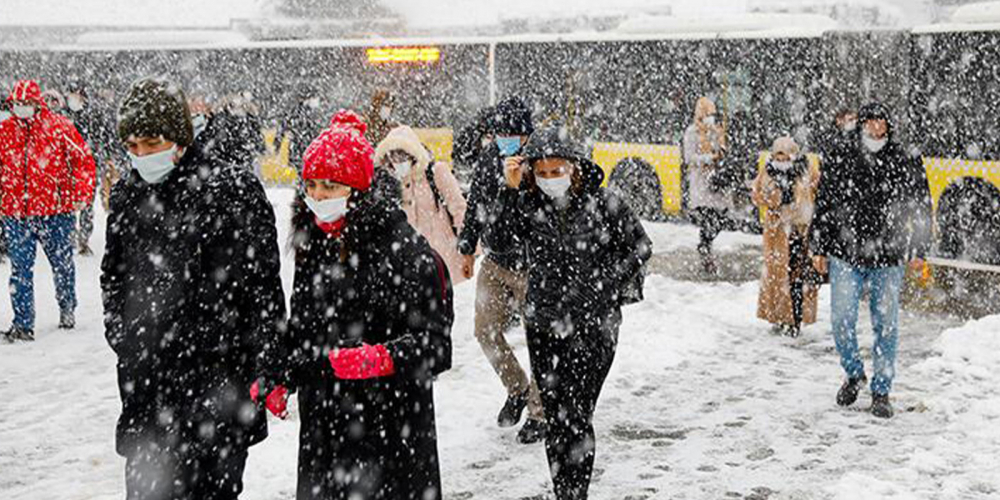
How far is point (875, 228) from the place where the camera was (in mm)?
6766

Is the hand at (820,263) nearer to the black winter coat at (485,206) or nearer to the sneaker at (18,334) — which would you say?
the black winter coat at (485,206)

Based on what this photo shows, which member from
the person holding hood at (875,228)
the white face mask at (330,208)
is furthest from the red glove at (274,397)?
the person holding hood at (875,228)

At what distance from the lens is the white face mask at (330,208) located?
364 centimetres

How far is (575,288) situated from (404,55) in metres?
16.1

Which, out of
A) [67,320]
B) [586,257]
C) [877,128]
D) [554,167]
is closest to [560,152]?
[554,167]

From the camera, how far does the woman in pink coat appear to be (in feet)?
23.5

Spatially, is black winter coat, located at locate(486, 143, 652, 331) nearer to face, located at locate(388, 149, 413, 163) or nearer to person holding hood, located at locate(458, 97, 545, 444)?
person holding hood, located at locate(458, 97, 545, 444)

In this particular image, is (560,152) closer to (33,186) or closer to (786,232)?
(786,232)

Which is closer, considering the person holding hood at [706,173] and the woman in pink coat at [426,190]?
the woman in pink coat at [426,190]

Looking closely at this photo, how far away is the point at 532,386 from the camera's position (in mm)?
6383

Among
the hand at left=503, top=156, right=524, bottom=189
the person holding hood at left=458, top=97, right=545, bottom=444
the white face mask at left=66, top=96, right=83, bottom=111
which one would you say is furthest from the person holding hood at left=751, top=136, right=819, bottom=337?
the white face mask at left=66, top=96, right=83, bottom=111

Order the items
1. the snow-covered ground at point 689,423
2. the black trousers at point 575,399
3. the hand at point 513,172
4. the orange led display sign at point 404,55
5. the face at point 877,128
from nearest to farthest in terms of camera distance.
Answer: the black trousers at point 575,399 < the hand at point 513,172 < the snow-covered ground at point 689,423 < the face at point 877,128 < the orange led display sign at point 404,55

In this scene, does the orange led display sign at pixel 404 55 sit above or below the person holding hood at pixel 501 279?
above

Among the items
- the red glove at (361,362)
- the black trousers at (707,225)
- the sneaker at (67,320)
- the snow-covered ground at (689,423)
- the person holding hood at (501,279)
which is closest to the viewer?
the red glove at (361,362)
